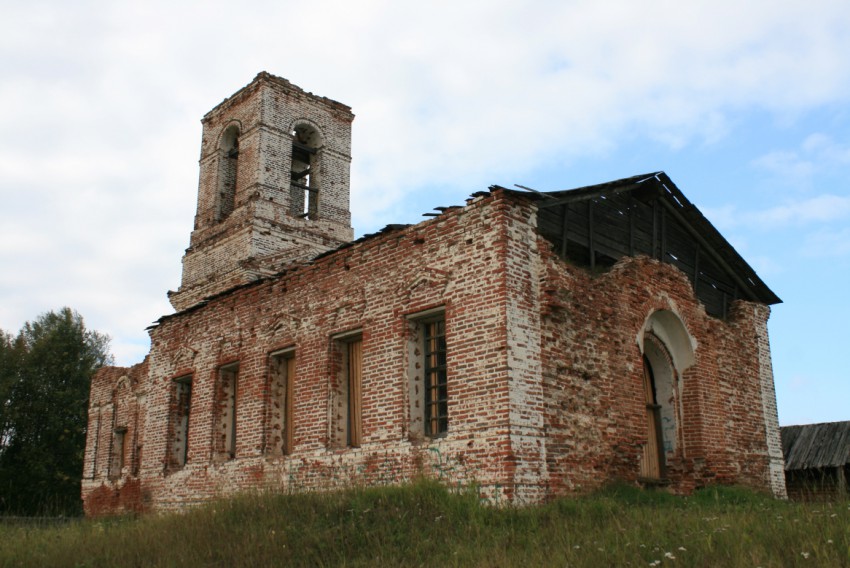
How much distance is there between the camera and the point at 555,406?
31.8 feet

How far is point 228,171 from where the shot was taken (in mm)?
21625

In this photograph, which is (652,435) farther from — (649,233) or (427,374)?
(427,374)

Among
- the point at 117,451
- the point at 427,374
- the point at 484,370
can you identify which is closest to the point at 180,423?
the point at 117,451

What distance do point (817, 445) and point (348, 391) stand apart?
10.6 metres

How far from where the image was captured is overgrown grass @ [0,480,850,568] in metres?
6.06

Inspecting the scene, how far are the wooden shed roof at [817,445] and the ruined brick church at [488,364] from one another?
2.65 meters

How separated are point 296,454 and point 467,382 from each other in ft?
12.3

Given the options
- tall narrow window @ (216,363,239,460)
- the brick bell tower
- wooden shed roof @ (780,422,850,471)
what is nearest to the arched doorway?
wooden shed roof @ (780,422,850,471)

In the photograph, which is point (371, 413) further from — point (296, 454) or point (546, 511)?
point (546, 511)

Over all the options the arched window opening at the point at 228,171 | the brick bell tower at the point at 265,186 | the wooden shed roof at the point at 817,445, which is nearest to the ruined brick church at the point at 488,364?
the wooden shed roof at the point at 817,445

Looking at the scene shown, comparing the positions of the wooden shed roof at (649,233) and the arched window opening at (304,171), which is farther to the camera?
the arched window opening at (304,171)

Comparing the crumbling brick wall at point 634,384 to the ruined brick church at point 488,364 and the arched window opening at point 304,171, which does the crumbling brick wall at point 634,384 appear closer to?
the ruined brick church at point 488,364

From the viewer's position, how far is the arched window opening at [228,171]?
2108 centimetres

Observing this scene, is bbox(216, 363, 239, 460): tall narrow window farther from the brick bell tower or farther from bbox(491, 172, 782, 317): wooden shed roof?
bbox(491, 172, 782, 317): wooden shed roof
